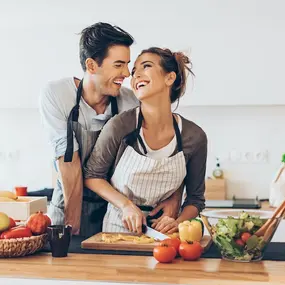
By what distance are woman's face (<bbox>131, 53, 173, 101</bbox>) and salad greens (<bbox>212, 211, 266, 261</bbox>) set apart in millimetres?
647

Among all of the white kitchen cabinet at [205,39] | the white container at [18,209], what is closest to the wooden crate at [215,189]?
the white kitchen cabinet at [205,39]

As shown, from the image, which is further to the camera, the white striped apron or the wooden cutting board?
the white striped apron

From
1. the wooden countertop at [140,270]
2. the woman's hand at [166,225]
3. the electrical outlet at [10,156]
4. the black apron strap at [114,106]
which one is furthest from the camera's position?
the electrical outlet at [10,156]

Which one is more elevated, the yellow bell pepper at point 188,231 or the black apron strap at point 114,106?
the black apron strap at point 114,106

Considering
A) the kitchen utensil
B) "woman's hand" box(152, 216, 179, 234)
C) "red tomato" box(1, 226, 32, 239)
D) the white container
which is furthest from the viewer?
the white container

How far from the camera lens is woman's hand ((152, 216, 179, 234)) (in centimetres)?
→ 225

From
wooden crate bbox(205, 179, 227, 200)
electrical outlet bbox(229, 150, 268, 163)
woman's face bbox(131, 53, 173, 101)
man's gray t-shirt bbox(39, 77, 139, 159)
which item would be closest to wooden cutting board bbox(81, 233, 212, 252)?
man's gray t-shirt bbox(39, 77, 139, 159)

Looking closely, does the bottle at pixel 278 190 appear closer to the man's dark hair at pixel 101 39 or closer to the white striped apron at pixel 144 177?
the white striped apron at pixel 144 177

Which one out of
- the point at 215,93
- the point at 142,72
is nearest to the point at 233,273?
the point at 142,72

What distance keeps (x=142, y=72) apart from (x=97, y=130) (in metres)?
0.33

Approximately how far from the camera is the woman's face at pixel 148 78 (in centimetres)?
234

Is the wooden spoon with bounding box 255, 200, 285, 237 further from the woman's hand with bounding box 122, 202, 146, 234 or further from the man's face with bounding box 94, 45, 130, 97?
the man's face with bounding box 94, 45, 130, 97

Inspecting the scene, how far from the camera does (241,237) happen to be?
1918mm

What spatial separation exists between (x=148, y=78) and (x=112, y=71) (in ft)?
0.57
